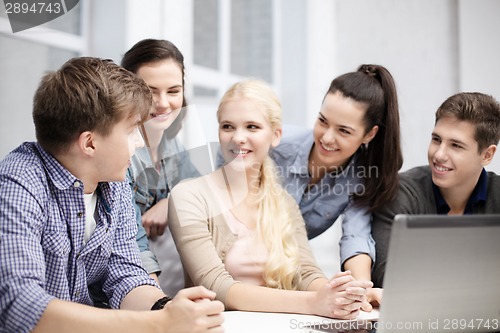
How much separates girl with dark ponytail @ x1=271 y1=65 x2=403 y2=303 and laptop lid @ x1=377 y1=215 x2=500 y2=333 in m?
0.70

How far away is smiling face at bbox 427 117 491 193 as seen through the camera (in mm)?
1753

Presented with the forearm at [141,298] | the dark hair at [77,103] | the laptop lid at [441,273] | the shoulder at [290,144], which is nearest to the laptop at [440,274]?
the laptop lid at [441,273]

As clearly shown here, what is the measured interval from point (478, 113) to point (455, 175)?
20cm

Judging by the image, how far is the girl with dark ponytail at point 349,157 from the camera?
1.80m

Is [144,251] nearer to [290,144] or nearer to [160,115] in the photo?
[160,115]

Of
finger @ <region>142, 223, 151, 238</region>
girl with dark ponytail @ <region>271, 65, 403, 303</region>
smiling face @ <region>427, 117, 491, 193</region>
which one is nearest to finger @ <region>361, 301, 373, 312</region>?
girl with dark ponytail @ <region>271, 65, 403, 303</region>

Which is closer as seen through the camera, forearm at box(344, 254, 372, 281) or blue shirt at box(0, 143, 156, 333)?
blue shirt at box(0, 143, 156, 333)

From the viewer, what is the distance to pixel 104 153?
1.18m

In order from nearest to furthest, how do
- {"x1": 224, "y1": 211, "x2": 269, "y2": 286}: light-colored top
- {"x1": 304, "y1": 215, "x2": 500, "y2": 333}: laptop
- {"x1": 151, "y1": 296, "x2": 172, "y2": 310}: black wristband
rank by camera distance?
{"x1": 304, "y1": 215, "x2": 500, "y2": 333}: laptop → {"x1": 151, "y1": 296, "x2": 172, "y2": 310}: black wristband → {"x1": 224, "y1": 211, "x2": 269, "y2": 286}: light-colored top

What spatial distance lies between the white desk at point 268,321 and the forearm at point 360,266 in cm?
29

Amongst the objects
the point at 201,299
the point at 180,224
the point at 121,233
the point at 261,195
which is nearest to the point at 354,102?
the point at 261,195

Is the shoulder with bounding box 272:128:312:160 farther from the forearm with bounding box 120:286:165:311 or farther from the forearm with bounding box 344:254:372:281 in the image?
the forearm with bounding box 120:286:165:311

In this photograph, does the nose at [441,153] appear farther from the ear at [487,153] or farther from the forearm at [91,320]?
the forearm at [91,320]

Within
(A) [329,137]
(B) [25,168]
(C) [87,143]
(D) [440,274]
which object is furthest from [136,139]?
(A) [329,137]
